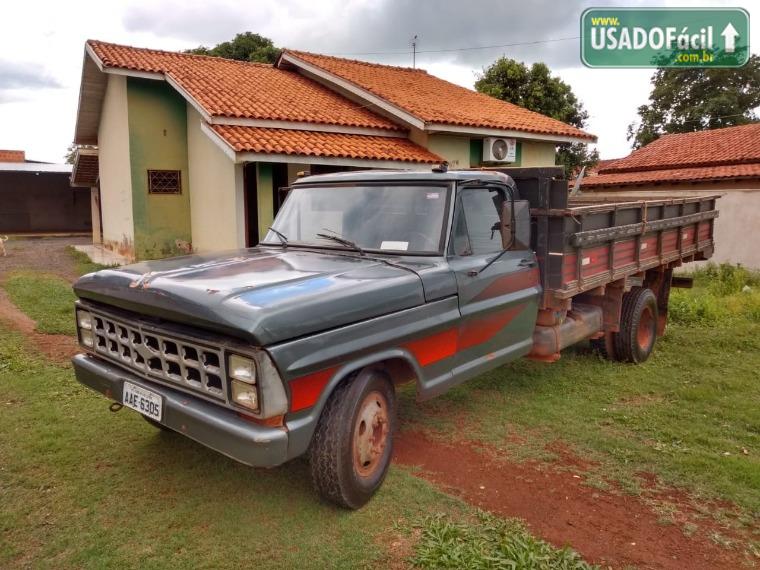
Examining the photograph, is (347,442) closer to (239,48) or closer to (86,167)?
(86,167)

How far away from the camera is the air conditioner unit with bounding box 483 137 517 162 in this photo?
14398 mm

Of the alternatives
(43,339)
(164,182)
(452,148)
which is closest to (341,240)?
(43,339)

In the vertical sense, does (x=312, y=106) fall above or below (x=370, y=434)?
above

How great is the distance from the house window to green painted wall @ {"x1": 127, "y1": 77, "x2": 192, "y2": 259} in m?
0.09

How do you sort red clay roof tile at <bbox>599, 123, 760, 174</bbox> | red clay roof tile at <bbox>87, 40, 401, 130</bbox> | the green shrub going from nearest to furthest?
the green shrub < red clay roof tile at <bbox>87, 40, 401, 130</bbox> < red clay roof tile at <bbox>599, 123, 760, 174</bbox>

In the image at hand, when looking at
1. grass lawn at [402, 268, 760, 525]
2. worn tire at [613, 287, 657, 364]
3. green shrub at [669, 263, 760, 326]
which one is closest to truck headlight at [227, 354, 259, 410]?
grass lawn at [402, 268, 760, 525]

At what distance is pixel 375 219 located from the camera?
13.5 ft

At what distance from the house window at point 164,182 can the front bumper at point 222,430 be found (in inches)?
443

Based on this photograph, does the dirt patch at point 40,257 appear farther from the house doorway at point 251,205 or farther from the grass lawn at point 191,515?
the grass lawn at point 191,515

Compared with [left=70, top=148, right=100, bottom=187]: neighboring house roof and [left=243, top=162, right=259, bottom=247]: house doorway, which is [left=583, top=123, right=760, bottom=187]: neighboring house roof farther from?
[left=70, top=148, right=100, bottom=187]: neighboring house roof

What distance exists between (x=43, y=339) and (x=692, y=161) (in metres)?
17.6

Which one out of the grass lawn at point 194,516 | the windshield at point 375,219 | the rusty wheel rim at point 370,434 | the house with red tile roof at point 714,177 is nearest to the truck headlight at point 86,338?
the grass lawn at point 194,516

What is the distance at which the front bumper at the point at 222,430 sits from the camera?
9.06ft

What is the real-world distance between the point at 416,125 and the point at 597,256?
27.7ft
